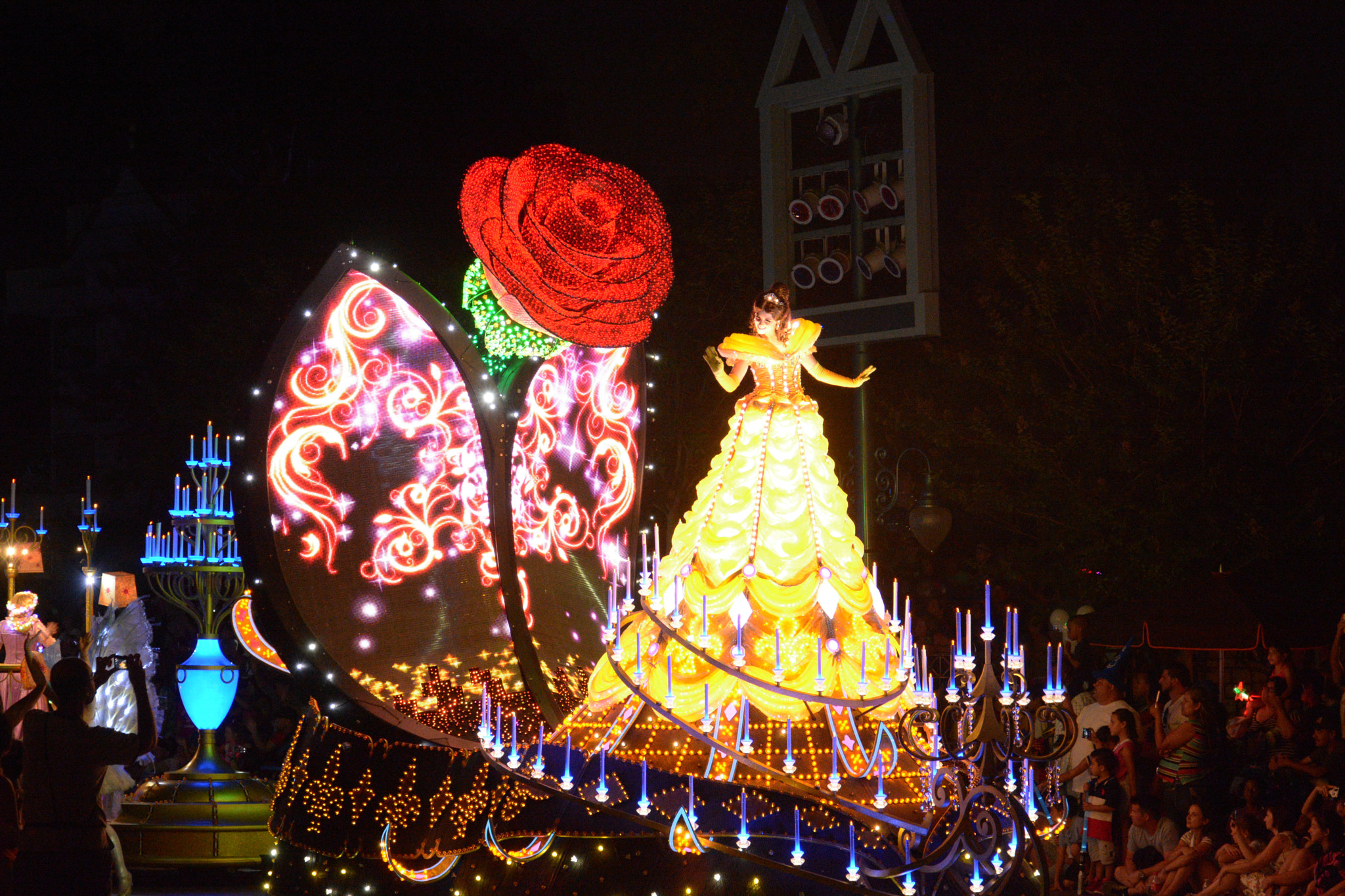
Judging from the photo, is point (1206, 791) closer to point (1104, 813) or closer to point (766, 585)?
point (1104, 813)

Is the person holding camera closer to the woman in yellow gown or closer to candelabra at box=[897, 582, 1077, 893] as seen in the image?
the woman in yellow gown

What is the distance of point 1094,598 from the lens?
16.4m

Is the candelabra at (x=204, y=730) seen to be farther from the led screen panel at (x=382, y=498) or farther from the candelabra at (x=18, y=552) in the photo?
the led screen panel at (x=382, y=498)

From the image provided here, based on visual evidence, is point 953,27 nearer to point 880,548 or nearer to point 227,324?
point 880,548

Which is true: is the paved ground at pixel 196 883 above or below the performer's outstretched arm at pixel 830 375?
below

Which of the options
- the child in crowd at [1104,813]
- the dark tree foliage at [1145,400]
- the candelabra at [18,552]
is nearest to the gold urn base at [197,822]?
the candelabra at [18,552]

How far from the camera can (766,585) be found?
8172mm

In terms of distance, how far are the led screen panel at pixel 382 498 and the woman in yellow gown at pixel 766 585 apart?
0.98 m

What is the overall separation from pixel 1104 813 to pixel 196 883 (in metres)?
6.14

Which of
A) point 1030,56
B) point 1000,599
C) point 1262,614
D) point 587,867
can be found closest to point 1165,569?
point 1000,599

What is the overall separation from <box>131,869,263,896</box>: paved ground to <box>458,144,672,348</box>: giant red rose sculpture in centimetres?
452

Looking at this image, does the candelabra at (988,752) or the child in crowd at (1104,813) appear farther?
the child in crowd at (1104,813)

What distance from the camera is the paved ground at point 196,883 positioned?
34.0ft

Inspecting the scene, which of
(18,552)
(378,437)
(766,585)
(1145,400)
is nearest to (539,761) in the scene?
(766,585)
